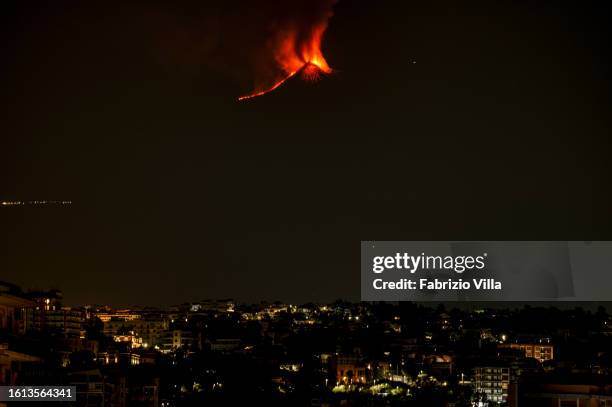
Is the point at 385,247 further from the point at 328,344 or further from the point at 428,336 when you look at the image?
the point at 428,336

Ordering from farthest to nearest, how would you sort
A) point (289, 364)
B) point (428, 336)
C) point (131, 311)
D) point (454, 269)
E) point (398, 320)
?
point (131, 311)
point (398, 320)
point (428, 336)
point (289, 364)
point (454, 269)

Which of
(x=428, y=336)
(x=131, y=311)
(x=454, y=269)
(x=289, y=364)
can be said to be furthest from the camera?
(x=131, y=311)

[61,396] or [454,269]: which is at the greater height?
[454,269]

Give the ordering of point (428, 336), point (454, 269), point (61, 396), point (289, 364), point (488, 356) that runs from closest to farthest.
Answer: point (61, 396) < point (454, 269) < point (289, 364) < point (488, 356) < point (428, 336)

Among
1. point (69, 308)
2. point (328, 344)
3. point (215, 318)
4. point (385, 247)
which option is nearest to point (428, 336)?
point (328, 344)

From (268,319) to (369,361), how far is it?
36.0 ft

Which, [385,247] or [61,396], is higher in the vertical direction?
[385,247]

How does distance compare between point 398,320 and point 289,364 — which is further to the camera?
point 398,320

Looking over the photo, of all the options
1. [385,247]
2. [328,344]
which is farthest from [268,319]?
[385,247]

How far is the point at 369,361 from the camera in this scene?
19734 millimetres

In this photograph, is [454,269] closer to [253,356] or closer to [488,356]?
[253,356]

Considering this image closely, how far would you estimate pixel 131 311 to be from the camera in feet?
107

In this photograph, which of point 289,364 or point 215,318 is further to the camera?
point 215,318

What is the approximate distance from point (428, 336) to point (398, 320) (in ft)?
6.96
